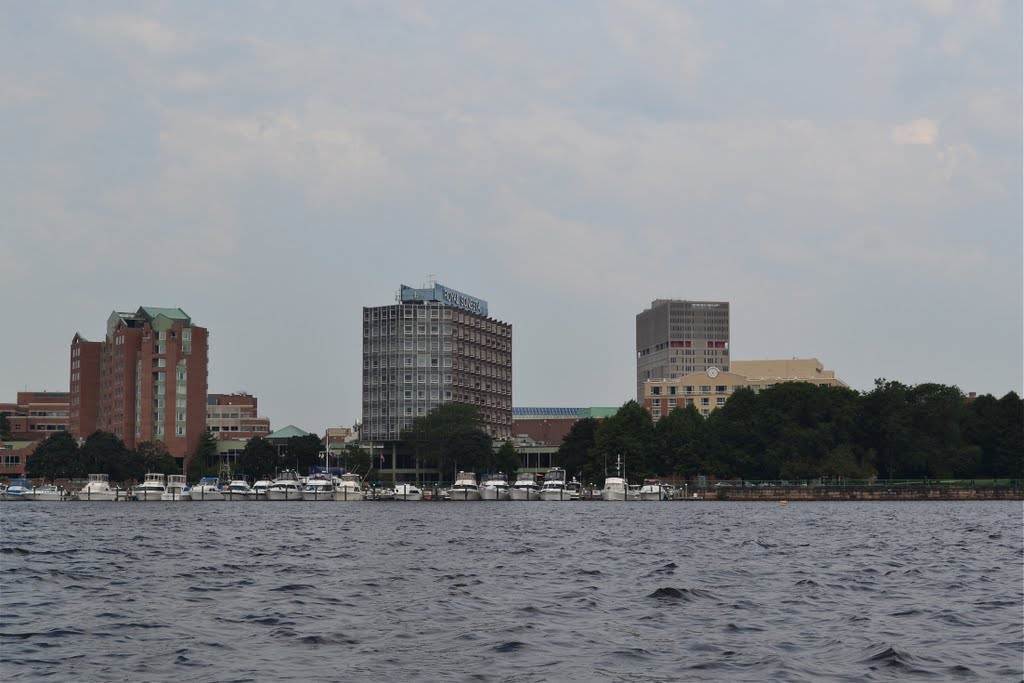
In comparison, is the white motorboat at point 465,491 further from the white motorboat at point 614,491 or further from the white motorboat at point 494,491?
the white motorboat at point 614,491

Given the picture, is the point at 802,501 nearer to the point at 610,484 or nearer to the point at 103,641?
the point at 610,484

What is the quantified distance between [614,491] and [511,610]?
477 feet

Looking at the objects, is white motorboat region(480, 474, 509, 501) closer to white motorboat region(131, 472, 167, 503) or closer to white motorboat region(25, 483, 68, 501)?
white motorboat region(131, 472, 167, 503)

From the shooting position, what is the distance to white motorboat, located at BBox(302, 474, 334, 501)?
18900 cm

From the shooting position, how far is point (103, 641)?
30844mm

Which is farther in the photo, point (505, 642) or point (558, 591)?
point (558, 591)

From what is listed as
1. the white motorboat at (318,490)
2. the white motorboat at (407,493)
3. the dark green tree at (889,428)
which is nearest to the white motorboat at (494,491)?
the white motorboat at (407,493)

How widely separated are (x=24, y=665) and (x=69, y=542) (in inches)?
1897

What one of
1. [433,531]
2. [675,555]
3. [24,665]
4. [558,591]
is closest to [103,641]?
[24,665]

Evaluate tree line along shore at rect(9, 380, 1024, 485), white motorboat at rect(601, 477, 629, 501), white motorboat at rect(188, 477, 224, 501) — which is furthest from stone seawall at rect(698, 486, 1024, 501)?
white motorboat at rect(188, 477, 224, 501)

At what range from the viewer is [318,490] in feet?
627

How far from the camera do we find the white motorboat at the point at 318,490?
189000 mm

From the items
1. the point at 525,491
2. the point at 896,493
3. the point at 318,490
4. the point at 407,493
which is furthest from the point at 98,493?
the point at 896,493

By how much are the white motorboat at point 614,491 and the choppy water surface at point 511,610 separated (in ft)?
349
